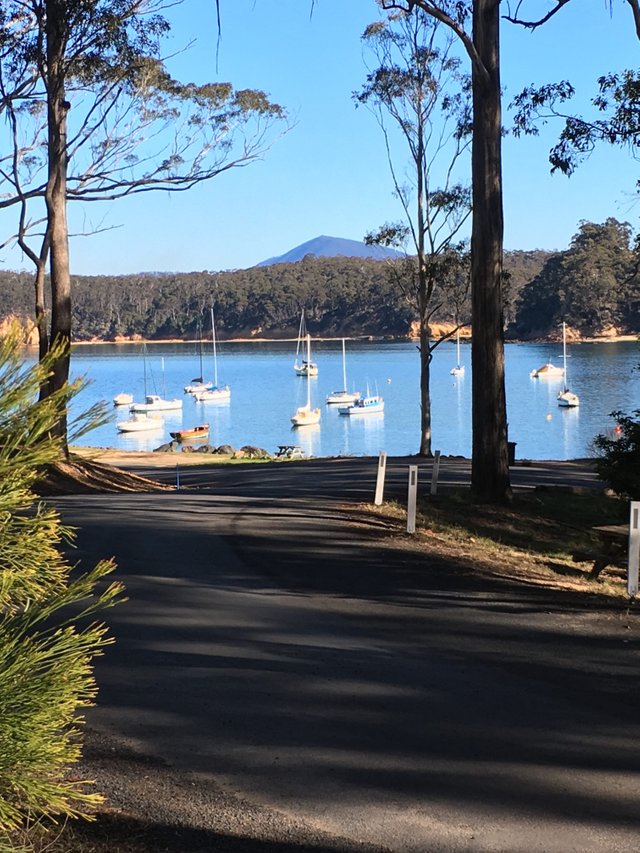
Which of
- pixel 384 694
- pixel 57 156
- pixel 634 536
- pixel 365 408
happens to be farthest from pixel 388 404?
pixel 384 694

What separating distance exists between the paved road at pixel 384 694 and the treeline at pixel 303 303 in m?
94.5

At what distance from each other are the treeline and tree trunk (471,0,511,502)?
286ft

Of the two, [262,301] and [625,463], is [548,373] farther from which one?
[625,463]

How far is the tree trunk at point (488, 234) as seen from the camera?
53.8 feet

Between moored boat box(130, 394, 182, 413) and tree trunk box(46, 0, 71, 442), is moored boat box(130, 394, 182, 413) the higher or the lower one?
the lower one

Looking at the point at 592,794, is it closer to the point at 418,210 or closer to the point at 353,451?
the point at 418,210

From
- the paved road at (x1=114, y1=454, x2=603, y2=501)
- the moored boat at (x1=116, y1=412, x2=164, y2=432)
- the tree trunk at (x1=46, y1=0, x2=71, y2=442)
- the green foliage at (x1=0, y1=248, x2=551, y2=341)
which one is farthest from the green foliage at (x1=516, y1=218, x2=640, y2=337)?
the tree trunk at (x1=46, y1=0, x2=71, y2=442)

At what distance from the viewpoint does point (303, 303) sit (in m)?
136

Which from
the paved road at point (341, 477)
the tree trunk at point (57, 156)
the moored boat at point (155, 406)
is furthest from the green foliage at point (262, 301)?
the tree trunk at point (57, 156)

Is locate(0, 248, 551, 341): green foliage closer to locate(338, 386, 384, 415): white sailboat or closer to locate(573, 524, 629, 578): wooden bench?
locate(338, 386, 384, 415): white sailboat

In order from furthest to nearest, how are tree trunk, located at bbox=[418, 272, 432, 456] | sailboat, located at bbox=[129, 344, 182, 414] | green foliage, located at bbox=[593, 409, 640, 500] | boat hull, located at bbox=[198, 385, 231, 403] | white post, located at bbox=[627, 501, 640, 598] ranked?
boat hull, located at bbox=[198, 385, 231, 403] → sailboat, located at bbox=[129, 344, 182, 414] → tree trunk, located at bbox=[418, 272, 432, 456] → green foliage, located at bbox=[593, 409, 640, 500] → white post, located at bbox=[627, 501, 640, 598]

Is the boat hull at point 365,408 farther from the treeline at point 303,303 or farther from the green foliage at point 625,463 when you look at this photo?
the green foliage at point 625,463

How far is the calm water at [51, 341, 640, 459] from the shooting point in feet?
208

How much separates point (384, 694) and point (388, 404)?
9089 cm
